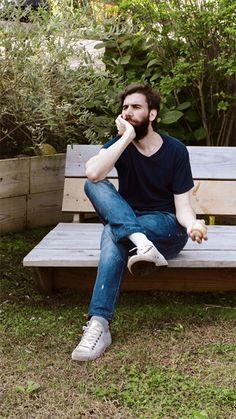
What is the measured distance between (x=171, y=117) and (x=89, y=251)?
6.15 ft

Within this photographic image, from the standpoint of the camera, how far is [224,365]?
9.45 feet

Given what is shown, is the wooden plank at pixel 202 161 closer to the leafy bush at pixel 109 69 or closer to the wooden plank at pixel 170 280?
the leafy bush at pixel 109 69

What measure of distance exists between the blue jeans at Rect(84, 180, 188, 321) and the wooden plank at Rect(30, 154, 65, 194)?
5.18ft

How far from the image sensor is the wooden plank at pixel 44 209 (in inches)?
196

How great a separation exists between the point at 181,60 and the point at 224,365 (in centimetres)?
286

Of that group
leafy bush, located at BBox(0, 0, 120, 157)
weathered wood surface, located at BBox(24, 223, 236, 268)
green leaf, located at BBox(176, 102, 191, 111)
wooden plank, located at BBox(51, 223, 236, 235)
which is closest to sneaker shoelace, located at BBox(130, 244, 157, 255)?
weathered wood surface, located at BBox(24, 223, 236, 268)

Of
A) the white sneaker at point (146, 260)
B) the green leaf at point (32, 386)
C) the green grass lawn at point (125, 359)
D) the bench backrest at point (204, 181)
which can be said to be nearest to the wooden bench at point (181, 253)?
the bench backrest at point (204, 181)

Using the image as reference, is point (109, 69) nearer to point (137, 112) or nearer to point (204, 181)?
point (204, 181)

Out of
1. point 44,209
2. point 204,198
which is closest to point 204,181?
point 204,198

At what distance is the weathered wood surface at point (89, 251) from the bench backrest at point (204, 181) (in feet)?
1.68

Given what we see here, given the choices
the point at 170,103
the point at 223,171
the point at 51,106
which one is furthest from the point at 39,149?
the point at 223,171

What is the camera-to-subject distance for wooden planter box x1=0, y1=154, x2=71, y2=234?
15.5 ft

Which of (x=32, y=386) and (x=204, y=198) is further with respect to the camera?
(x=204, y=198)

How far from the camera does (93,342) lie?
2.93 metres
